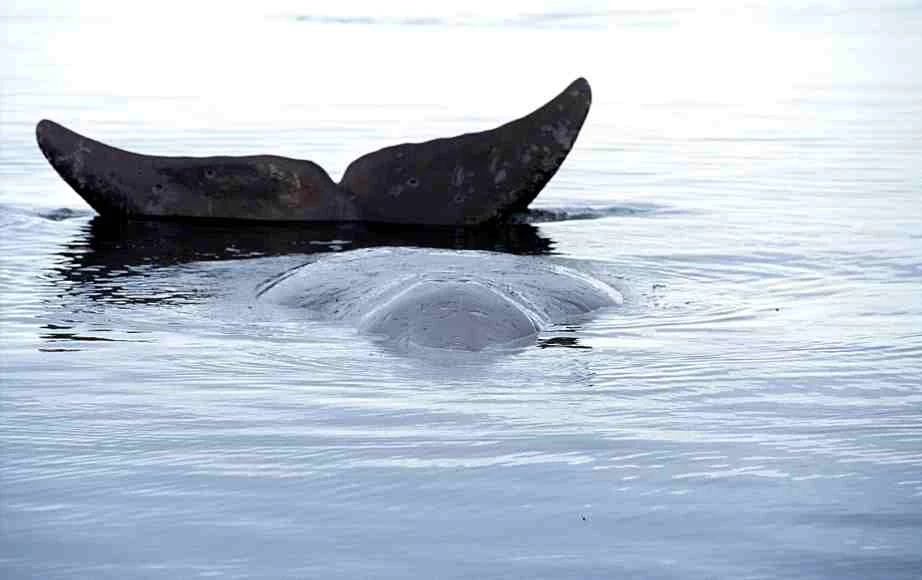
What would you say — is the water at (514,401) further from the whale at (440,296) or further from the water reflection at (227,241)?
the whale at (440,296)

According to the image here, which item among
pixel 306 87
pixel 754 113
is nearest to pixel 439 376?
pixel 754 113

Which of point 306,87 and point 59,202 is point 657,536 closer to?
point 59,202

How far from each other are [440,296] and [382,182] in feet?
20.0

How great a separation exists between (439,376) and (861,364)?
2025 millimetres

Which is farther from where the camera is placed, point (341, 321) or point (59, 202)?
point (59, 202)

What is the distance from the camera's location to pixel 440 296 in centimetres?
909

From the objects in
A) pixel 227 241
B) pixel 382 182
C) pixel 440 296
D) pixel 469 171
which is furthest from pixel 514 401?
pixel 382 182

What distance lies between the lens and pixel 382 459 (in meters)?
6.28

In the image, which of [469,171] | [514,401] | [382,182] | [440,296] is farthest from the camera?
[382,182]

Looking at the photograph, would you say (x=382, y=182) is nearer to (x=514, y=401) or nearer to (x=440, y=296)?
(x=440, y=296)

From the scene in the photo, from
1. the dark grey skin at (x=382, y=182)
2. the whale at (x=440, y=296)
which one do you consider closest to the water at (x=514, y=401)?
the whale at (x=440, y=296)

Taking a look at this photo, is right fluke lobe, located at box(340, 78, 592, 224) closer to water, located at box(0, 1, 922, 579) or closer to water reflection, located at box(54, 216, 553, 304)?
water reflection, located at box(54, 216, 553, 304)

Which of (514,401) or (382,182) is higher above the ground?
(382,182)

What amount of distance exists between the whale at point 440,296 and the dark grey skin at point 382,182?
3454 mm
